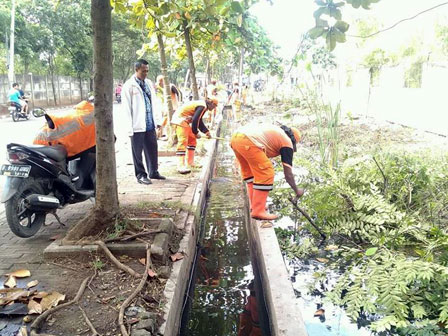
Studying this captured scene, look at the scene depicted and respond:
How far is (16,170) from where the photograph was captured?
11.6ft

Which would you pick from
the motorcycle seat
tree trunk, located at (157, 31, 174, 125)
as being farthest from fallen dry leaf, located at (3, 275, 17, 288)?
tree trunk, located at (157, 31, 174, 125)

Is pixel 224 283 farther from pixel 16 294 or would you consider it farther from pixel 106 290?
pixel 16 294

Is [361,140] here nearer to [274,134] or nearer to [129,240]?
[274,134]

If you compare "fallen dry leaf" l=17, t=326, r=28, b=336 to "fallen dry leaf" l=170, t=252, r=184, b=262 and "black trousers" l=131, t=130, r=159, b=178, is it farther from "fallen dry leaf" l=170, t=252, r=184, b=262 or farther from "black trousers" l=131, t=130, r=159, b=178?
"black trousers" l=131, t=130, r=159, b=178

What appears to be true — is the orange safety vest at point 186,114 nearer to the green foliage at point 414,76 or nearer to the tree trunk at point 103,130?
the tree trunk at point 103,130

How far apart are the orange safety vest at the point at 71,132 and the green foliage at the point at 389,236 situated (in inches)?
93.4

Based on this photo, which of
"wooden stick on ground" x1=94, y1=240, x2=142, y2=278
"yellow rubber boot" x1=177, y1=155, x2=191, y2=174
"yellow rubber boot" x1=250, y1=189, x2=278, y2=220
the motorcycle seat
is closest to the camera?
"wooden stick on ground" x1=94, y1=240, x2=142, y2=278

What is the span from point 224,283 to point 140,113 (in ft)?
9.54

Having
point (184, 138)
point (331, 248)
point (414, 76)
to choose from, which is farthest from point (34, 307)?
point (414, 76)

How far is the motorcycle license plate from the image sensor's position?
3.52 meters

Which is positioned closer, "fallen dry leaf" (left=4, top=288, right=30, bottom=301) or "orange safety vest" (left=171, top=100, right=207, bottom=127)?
"fallen dry leaf" (left=4, top=288, right=30, bottom=301)

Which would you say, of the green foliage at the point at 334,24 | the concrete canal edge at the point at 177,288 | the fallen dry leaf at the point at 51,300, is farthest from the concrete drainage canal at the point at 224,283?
the green foliage at the point at 334,24

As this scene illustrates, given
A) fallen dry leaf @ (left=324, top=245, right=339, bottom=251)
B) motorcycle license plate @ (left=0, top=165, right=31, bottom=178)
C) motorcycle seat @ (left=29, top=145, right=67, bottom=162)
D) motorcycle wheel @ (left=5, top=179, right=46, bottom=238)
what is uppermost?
motorcycle seat @ (left=29, top=145, right=67, bottom=162)

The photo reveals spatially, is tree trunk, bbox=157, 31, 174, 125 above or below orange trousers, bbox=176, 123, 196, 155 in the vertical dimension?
above
